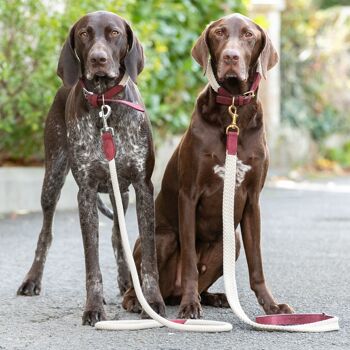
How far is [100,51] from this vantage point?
5078mm

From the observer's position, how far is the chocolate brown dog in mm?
5172

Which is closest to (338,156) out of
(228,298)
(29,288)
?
(29,288)

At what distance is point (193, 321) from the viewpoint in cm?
489

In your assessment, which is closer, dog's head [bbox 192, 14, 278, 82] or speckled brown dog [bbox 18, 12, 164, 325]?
dog's head [bbox 192, 14, 278, 82]

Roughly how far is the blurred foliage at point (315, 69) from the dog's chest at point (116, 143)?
1265cm

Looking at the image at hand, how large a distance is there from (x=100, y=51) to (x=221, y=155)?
2.75 feet

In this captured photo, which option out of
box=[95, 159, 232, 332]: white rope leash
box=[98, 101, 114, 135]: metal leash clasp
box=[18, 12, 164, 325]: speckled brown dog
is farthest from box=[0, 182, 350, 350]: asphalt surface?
box=[98, 101, 114, 135]: metal leash clasp

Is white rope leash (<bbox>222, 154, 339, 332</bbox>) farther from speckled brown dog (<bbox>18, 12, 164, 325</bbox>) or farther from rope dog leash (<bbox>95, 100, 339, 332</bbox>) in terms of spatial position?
speckled brown dog (<bbox>18, 12, 164, 325</bbox>)

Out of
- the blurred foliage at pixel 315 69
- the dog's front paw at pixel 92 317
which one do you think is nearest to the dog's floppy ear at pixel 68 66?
the dog's front paw at pixel 92 317

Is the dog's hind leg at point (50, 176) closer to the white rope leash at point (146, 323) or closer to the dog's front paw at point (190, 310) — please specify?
the white rope leash at point (146, 323)

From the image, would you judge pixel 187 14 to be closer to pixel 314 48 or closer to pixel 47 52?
pixel 47 52

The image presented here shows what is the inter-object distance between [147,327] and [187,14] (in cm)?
780

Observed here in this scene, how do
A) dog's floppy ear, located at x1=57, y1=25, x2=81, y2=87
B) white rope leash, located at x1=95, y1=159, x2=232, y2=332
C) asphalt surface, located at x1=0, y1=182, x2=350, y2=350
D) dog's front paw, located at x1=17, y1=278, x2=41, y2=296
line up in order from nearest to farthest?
asphalt surface, located at x1=0, y1=182, x2=350, y2=350
white rope leash, located at x1=95, y1=159, x2=232, y2=332
dog's floppy ear, located at x1=57, y1=25, x2=81, y2=87
dog's front paw, located at x1=17, y1=278, x2=41, y2=296

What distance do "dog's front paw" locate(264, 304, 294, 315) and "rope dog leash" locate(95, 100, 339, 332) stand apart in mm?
183
